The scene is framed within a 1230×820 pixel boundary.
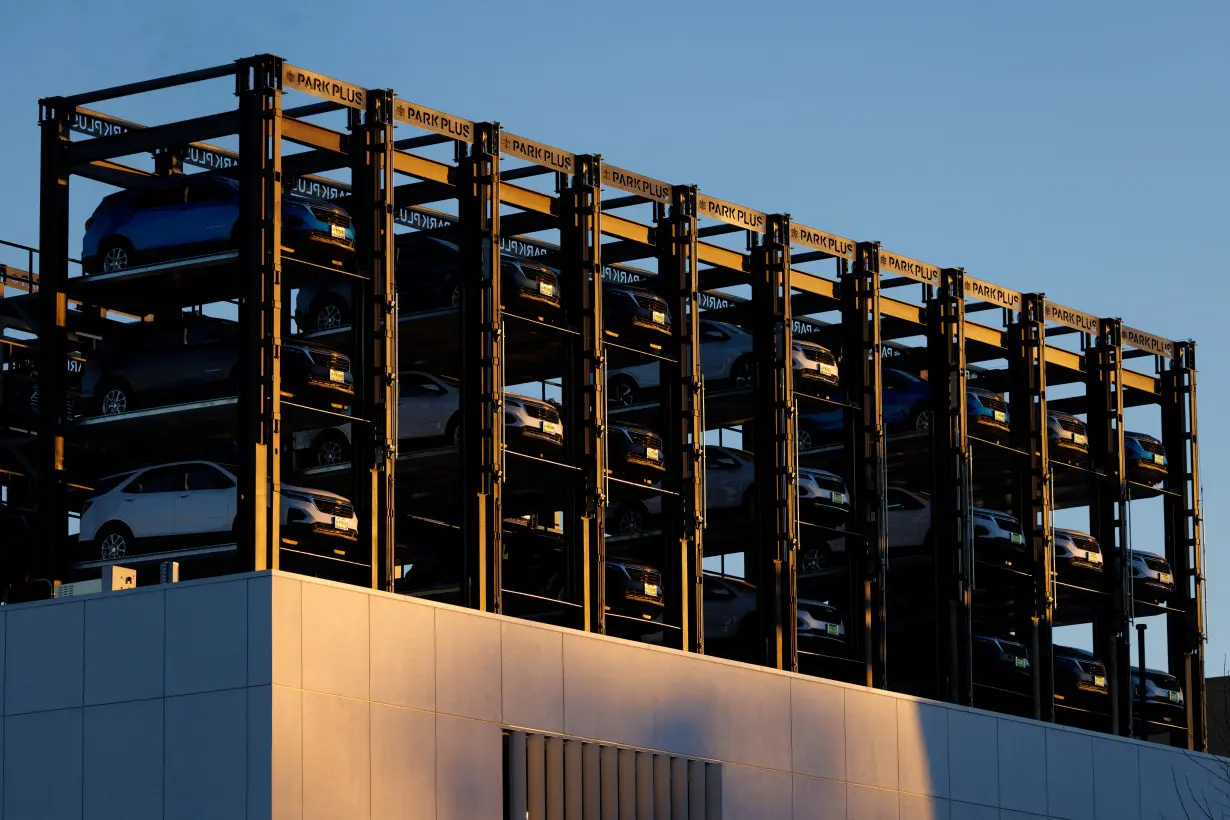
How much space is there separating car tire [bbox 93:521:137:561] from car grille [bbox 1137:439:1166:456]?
23346mm

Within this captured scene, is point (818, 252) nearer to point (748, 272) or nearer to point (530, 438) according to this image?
point (748, 272)

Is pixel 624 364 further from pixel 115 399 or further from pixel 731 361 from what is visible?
pixel 115 399

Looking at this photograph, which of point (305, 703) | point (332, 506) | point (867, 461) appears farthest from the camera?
point (867, 461)

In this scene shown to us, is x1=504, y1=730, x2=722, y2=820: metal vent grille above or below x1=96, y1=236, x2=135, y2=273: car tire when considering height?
below

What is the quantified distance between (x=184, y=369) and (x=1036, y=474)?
18853 mm

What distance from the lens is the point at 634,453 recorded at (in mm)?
44188

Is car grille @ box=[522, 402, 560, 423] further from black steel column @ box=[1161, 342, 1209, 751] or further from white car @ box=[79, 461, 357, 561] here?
black steel column @ box=[1161, 342, 1209, 751]

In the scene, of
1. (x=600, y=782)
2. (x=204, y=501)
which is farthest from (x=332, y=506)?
(x=600, y=782)

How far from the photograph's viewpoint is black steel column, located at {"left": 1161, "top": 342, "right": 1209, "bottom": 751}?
180 feet

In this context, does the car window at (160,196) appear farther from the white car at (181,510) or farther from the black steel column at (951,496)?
the black steel column at (951,496)

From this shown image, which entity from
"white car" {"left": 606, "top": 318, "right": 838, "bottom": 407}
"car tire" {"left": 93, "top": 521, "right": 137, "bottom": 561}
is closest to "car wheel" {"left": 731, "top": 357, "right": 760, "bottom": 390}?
"white car" {"left": 606, "top": 318, "right": 838, "bottom": 407}

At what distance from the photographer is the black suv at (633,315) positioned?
44.2 metres

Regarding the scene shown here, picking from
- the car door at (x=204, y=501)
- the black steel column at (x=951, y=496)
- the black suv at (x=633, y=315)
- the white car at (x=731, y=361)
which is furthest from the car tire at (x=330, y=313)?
the black steel column at (x=951, y=496)

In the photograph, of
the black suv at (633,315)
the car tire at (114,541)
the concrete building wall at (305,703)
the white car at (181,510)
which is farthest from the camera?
the black suv at (633,315)
